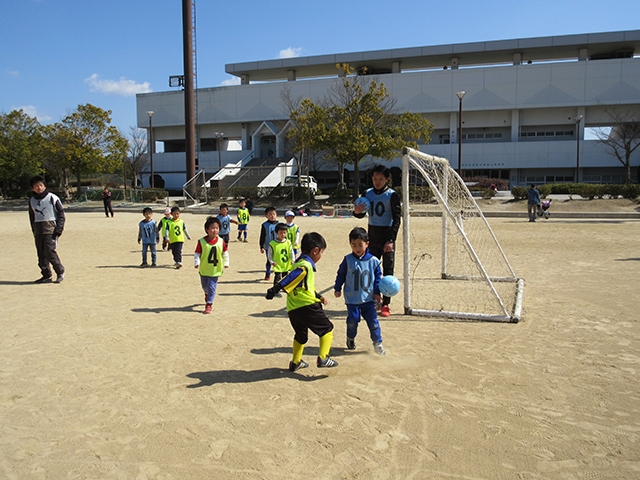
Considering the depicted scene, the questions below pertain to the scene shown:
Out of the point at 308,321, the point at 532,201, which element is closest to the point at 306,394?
the point at 308,321

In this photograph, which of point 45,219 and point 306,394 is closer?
point 306,394

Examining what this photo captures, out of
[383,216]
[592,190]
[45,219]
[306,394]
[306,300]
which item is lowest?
[306,394]

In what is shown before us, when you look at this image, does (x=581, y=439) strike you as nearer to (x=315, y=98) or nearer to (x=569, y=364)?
(x=569, y=364)

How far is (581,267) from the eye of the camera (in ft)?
35.6

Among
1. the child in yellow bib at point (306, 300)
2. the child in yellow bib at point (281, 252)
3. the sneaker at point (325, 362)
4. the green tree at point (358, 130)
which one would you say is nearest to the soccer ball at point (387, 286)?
the child in yellow bib at point (306, 300)

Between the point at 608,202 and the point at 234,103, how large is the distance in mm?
36728

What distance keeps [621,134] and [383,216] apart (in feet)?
134

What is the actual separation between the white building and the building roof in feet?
0.30

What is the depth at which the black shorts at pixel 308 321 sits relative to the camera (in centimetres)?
468

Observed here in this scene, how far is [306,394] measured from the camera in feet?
14.1

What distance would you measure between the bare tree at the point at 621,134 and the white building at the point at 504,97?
65cm

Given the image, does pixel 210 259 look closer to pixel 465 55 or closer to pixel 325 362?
pixel 325 362

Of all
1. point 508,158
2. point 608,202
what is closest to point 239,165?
point 508,158

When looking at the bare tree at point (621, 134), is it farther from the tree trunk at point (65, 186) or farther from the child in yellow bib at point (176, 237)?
the tree trunk at point (65, 186)
